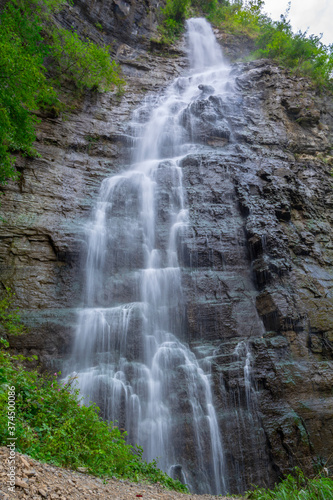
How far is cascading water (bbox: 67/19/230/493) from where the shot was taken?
7289 millimetres

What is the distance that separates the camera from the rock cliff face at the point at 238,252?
8.14 metres

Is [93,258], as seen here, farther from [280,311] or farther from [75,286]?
[280,311]

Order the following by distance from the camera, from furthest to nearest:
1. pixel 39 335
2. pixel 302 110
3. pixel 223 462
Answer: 1. pixel 302 110
2. pixel 39 335
3. pixel 223 462

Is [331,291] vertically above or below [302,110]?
below

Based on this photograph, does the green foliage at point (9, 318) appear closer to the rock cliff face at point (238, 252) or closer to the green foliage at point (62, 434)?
the rock cliff face at point (238, 252)

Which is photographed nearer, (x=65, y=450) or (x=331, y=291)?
(x=65, y=450)

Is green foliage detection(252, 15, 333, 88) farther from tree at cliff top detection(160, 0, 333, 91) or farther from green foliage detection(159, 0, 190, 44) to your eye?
green foliage detection(159, 0, 190, 44)

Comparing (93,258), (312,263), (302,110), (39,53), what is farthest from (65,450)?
(302,110)

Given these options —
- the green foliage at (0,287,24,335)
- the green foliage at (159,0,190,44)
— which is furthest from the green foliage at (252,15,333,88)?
the green foliage at (0,287,24,335)

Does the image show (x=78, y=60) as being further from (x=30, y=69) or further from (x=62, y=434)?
(x=62, y=434)

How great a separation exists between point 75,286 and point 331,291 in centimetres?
868

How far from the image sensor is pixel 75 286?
981cm

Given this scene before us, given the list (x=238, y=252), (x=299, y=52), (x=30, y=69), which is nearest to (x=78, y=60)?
(x=30, y=69)

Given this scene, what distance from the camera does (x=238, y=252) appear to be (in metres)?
11.2
